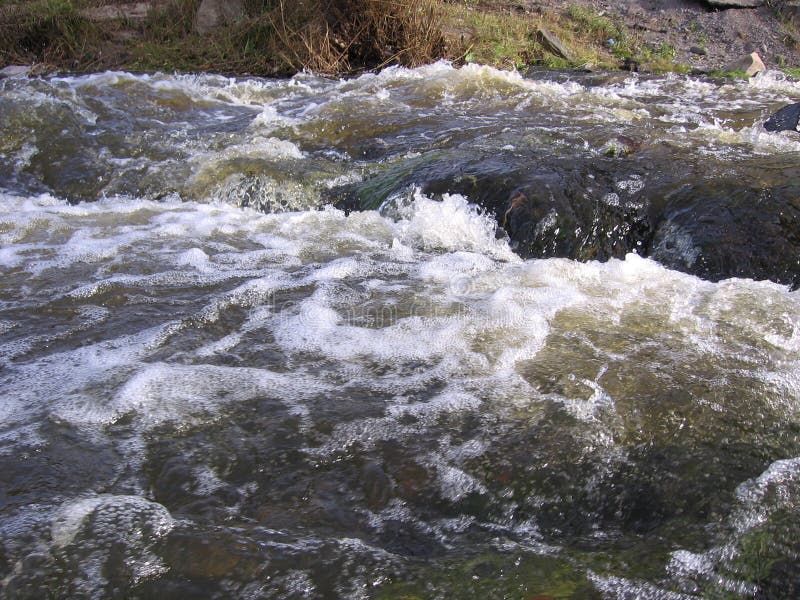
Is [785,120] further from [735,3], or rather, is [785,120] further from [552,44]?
[735,3]

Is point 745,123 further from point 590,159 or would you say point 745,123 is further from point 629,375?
point 629,375

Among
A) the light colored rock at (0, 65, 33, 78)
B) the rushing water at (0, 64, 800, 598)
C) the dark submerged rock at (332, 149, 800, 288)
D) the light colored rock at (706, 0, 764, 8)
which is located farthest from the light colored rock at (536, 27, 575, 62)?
the light colored rock at (0, 65, 33, 78)

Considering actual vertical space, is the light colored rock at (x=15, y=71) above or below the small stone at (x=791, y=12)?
below

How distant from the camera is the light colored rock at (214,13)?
1123cm

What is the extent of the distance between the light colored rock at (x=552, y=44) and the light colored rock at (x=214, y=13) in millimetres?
5039

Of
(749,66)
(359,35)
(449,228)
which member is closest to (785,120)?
(449,228)

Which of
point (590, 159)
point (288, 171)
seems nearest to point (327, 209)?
point (288, 171)

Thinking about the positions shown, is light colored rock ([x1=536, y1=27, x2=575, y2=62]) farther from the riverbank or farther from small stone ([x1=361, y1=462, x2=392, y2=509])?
small stone ([x1=361, y1=462, x2=392, y2=509])

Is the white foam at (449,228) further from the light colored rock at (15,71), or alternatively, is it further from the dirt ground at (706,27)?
the dirt ground at (706,27)

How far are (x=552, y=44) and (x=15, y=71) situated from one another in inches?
328

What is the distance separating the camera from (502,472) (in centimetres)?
196

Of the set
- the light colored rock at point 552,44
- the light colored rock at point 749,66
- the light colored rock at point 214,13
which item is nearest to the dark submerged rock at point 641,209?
the light colored rock at point 749,66

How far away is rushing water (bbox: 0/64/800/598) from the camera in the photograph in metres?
1.62

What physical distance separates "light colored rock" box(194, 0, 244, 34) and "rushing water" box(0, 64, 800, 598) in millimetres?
7195
